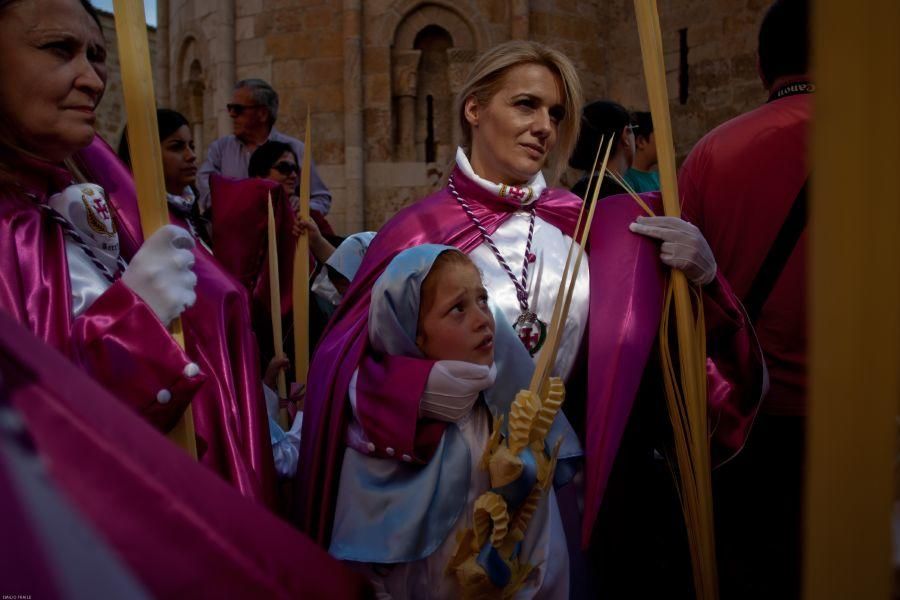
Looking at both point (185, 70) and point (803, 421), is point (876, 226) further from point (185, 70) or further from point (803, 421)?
point (185, 70)

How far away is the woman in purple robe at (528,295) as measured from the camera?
62.8 inches

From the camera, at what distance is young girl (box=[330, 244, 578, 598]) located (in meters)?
1.41

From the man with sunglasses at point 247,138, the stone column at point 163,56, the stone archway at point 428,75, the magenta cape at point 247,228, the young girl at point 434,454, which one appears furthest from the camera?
the stone column at point 163,56

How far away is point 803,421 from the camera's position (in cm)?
188

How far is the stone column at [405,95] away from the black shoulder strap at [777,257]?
27.6ft

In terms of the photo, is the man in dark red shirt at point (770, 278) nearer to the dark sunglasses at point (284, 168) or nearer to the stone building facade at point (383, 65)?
the dark sunglasses at point (284, 168)

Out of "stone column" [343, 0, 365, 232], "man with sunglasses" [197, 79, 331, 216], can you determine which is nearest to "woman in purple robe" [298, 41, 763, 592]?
"man with sunglasses" [197, 79, 331, 216]

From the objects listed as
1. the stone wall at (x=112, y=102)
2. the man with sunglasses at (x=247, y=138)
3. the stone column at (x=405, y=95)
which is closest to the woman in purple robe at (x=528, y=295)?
the man with sunglasses at (x=247, y=138)

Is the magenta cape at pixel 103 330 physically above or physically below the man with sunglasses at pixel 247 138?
below

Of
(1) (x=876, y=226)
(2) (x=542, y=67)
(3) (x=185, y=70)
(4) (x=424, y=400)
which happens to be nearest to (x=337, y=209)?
(3) (x=185, y=70)

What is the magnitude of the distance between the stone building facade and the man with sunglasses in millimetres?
4600

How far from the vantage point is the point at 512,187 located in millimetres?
2035

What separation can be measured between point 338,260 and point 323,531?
5.39ft

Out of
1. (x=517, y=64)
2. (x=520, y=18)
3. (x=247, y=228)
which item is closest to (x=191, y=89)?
(x=520, y=18)
